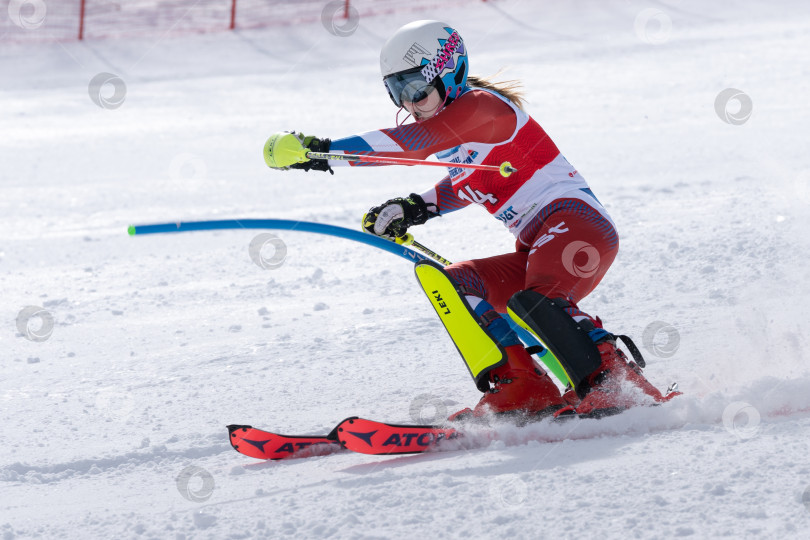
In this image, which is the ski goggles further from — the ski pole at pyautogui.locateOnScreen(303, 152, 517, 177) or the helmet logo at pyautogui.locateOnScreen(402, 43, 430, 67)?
the ski pole at pyautogui.locateOnScreen(303, 152, 517, 177)

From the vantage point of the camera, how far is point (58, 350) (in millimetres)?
5258

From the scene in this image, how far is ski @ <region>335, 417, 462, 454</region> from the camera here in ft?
11.5

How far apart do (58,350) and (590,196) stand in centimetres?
317

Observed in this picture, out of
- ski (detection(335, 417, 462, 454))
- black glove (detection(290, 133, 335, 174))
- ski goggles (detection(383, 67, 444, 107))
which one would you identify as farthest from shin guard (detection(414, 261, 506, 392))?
ski goggles (detection(383, 67, 444, 107))

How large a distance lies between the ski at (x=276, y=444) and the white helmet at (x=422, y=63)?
148cm

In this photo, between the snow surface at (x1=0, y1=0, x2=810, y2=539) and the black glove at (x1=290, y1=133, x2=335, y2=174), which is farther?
the black glove at (x1=290, y1=133, x2=335, y2=174)

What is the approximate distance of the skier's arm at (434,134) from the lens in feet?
11.9

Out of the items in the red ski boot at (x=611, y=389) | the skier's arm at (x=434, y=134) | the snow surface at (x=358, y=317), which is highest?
the skier's arm at (x=434, y=134)

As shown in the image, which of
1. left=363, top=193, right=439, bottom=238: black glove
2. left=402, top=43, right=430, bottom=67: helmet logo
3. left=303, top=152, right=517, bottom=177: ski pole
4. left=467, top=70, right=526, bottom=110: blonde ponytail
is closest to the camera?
left=303, top=152, right=517, bottom=177: ski pole

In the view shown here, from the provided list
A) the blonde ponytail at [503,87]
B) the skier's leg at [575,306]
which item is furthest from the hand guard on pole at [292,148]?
the skier's leg at [575,306]

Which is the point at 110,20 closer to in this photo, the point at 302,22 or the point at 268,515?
the point at 302,22

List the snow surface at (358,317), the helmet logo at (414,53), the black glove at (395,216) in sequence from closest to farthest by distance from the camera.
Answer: the snow surface at (358,317) < the helmet logo at (414,53) < the black glove at (395,216)

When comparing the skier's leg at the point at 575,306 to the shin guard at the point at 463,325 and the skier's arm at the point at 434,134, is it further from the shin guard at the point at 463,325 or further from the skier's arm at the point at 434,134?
the skier's arm at the point at 434,134

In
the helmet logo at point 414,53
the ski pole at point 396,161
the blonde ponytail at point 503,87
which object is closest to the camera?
the ski pole at point 396,161
